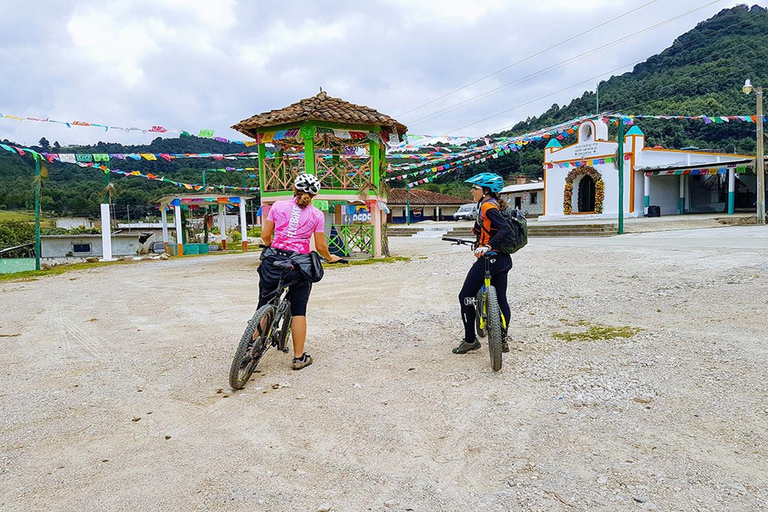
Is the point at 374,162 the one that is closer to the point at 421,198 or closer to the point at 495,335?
the point at 495,335

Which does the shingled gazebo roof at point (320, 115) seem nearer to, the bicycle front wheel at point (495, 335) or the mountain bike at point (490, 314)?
the mountain bike at point (490, 314)

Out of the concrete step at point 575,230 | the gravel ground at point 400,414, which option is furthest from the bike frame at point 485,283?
the concrete step at point 575,230

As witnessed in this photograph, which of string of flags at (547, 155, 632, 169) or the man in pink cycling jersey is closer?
the man in pink cycling jersey

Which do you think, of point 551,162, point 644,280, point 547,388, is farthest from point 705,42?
point 547,388

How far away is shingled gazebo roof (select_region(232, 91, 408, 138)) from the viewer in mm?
14211

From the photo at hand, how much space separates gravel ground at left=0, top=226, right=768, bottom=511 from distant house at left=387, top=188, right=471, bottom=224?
4184 centimetres

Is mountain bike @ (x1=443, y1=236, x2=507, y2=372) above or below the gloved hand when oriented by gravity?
below

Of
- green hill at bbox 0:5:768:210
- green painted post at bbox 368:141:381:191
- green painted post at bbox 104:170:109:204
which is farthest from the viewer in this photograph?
green hill at bbox 0:5:768:210

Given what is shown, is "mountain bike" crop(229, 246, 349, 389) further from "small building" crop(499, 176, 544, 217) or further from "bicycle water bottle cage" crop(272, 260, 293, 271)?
"small building" crop(499, 176, 544, 217)

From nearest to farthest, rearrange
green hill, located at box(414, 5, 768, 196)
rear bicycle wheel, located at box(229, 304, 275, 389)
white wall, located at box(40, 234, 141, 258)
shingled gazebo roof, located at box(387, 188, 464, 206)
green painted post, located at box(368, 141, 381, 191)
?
1. rear bicycle wheel, located at box(229, 304, 275, 389)
2. green painted post, located at box(368, 141, 381, 191)
3. white wall, located at box(40, 234, 141, 258)
4. green hill, located at box(414, 5, 768, 196)
5. shingled gazebo roof, located at box(387, 188, 464, 206)

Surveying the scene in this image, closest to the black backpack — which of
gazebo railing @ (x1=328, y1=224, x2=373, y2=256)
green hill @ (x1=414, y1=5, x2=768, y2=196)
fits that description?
gazebo railing @ (x1=328, y1=224, x2=373, y2=256)

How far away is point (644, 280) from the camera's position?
27.3 ft

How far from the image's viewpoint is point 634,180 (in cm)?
2762

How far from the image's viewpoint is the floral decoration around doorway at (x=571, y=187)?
29047 millimetres
